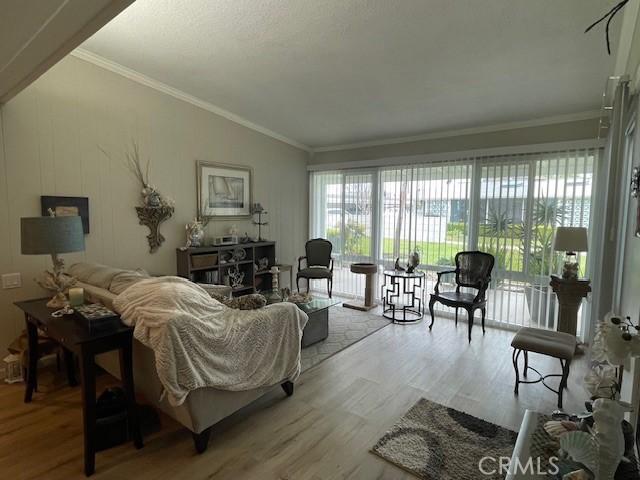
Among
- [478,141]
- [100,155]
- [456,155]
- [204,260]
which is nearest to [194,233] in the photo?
[204,260]

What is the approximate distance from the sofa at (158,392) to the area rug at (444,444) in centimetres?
96

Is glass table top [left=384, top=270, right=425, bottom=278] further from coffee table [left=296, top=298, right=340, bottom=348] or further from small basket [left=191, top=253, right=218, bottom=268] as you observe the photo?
small basket [left=191, top=253, right=218, bottom=268]

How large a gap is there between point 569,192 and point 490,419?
2750 millimetres

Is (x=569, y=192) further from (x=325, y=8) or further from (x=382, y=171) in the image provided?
(x=325, y=8)

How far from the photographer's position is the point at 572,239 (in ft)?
10.6

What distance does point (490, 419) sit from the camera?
241cm

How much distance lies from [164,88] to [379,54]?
257 centimetres

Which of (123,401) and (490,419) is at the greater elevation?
(123,401)

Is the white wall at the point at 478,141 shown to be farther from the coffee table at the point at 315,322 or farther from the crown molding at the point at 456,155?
the coffee table at the point at 315,322

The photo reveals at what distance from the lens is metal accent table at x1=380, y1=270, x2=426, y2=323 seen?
177 inches

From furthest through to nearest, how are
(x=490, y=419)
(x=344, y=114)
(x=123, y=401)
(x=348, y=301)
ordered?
(x=348, y=301), (x=344, y=114), (x=490, y=419), (x=123, y=401)

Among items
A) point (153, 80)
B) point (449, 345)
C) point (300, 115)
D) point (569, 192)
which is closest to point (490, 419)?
point (449, 345)

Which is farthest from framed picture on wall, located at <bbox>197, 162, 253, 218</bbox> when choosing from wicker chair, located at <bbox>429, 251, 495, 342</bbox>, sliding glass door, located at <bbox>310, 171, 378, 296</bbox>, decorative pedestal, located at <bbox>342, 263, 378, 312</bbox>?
wicker chair, located at <bbox>429, 251, 495, 342</bbox>

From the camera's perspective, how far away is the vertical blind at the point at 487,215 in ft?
12.6
